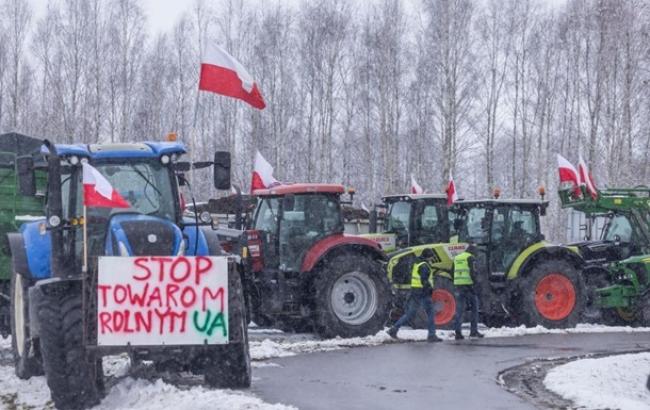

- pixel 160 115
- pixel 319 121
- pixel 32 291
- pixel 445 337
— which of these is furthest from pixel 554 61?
pixel 32 291

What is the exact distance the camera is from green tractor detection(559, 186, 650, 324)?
19.4 metres

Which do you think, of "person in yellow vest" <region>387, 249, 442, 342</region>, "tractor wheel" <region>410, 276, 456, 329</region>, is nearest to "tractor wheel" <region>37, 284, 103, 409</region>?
"person in yellow vest" <region>387, 249, 442, 342</region>

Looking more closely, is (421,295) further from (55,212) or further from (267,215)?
(55,212)

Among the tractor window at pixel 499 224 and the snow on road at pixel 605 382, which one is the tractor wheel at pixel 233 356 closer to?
the snow on road at pixel 605 382

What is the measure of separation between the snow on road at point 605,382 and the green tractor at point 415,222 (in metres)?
5.51

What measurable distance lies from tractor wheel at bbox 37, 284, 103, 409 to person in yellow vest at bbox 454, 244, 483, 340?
317 inches

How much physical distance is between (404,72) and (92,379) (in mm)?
31221

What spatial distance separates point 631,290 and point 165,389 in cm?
1169

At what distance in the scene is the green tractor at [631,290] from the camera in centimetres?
1881

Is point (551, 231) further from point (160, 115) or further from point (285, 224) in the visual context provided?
point (285, 224)

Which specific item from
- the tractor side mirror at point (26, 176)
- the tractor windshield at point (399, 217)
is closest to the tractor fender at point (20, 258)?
the tractor side mirror at point (26, 176)

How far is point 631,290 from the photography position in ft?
62.1

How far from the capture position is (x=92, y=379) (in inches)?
370

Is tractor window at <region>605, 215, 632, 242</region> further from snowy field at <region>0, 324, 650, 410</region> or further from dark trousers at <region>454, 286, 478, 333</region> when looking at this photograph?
snowy field at <region>0, 324, 650, 410</region>
